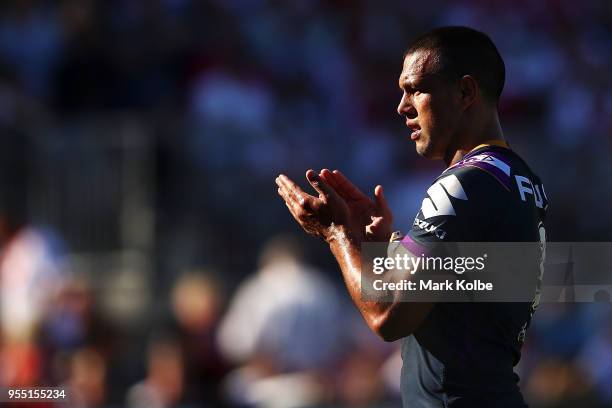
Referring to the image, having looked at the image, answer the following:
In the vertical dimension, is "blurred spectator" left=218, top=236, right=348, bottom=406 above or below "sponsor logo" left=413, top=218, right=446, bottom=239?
above

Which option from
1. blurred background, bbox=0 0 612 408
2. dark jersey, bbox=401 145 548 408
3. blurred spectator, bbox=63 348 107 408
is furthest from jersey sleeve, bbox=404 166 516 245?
blurred spectator, bbox=63 348 107 408

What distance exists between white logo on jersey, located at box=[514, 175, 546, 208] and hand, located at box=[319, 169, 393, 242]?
63cm

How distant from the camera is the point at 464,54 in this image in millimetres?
4348

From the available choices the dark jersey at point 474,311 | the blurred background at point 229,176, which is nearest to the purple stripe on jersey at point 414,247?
the dark jersey at point 474,311

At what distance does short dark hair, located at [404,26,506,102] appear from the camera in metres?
4.34

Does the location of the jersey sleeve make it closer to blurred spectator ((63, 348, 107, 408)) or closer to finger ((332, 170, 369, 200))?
finger ((332, 170, 369, 200))

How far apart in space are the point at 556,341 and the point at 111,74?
5987 mm

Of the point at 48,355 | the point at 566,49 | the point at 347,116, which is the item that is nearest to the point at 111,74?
the point at 347,116

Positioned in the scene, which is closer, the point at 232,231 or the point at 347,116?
the point at 232,231

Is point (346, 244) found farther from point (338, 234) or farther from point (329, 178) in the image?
point (329, 178)

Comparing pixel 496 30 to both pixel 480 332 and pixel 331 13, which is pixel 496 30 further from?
pixel 480 332

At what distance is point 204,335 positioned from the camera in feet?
35.6

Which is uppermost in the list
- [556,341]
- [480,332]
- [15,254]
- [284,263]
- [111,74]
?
[111,74]

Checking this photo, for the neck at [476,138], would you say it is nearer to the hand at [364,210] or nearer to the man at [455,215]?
the man at [455,215]
